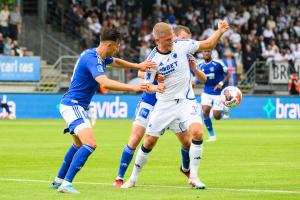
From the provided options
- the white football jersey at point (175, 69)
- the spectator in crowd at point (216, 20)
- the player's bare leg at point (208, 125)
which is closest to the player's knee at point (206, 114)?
the player's bare leg at point (208, 125)

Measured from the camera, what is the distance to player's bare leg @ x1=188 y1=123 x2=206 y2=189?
14.1 m

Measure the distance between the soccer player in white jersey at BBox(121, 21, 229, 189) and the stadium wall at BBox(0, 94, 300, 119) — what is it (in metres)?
25.2

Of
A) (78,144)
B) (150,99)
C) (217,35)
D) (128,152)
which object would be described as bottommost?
(128,152)

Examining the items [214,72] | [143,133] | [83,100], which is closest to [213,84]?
[214,72]

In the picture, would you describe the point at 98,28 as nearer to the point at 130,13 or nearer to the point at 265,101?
the point at 130,13

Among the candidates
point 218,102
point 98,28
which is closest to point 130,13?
point 98,28

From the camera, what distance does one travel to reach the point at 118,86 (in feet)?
42.2

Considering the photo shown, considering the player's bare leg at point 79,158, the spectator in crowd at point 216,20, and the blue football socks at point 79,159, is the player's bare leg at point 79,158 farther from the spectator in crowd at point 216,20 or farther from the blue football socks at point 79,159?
the spectator in crowd at point 216,20

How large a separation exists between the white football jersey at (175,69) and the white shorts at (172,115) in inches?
3.7

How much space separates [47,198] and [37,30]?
1390 inches

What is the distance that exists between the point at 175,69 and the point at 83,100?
1540mm

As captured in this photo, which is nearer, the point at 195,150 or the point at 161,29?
the point at 161,29

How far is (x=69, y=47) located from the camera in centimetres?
4791

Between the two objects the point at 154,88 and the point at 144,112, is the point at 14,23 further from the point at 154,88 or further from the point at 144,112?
the point at 154,88
